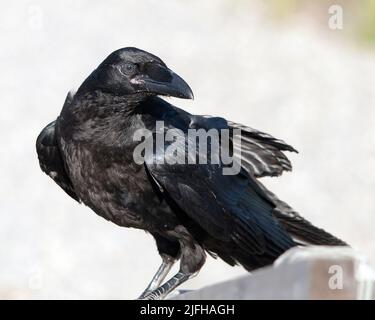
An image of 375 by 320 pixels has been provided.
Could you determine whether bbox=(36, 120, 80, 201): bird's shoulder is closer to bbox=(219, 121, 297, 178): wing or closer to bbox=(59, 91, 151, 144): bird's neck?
bbox=(59, 91, 151, 144): bird's neck

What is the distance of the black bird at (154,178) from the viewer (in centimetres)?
663

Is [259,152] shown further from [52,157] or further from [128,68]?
[52,157]

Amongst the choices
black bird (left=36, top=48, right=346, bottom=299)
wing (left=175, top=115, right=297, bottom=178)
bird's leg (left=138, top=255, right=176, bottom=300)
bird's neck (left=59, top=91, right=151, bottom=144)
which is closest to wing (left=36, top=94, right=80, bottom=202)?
black bird (left=36, top=48, right=346, bottom=299)

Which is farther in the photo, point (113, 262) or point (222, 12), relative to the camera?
point (222, 12)

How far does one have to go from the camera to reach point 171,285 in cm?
698

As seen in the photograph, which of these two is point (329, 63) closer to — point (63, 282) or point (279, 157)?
point (63, 282)

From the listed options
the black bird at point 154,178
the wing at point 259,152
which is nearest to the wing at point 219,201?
the black bird at point 154,178

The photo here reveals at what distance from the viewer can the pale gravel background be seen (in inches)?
502

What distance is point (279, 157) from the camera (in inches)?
284

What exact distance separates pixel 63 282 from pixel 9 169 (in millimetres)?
1895

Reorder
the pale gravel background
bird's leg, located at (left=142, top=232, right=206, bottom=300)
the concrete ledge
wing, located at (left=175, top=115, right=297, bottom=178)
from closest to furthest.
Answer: the concrete ledge, bird's leg, located at (left=142, top=232, right=206, bottom=300), wing, located at (left=175, top=115, right=297, bottom=178), the pale gravel background

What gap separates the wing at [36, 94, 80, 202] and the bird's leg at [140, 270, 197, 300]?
776 millimetres
